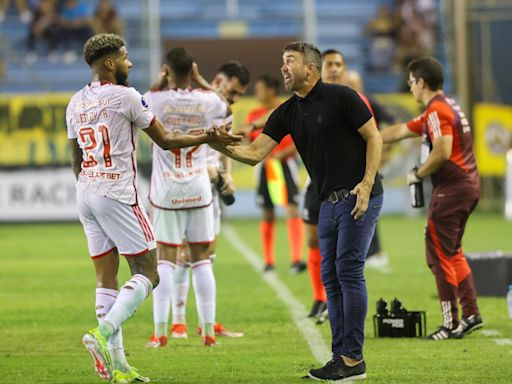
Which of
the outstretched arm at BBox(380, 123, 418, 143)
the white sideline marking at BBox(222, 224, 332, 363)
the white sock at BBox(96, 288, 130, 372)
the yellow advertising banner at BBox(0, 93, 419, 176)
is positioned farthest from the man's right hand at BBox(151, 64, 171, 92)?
the yellow advertising banner at BBox(0, 93, 419, 176)

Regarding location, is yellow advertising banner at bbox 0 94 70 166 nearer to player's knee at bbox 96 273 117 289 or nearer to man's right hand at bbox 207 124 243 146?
player's knee at bbox 96 273 117 289

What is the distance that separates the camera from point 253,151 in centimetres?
803

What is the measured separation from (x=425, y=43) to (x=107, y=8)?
760 centimetres

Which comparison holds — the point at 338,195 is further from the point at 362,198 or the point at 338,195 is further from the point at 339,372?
the point at 339,372

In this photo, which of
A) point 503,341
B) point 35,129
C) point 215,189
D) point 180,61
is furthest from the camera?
point 35,129

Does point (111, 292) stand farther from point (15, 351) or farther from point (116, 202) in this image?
point (15, 351)

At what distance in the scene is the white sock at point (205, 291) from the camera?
30.8ft

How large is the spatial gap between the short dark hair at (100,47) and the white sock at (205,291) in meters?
2.37

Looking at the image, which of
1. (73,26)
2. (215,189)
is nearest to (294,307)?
(215,189)

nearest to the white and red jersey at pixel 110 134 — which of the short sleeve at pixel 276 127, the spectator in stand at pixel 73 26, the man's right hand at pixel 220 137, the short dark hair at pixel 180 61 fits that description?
the man's right hand at pixel 220 137

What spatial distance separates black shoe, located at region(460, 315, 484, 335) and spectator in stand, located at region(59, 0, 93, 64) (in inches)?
776

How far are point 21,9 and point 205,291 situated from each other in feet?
69.0

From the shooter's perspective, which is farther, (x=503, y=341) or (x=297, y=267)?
(x=297, y=267)

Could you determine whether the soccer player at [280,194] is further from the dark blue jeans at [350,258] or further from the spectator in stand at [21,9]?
the spectator in stand at [21,9]
